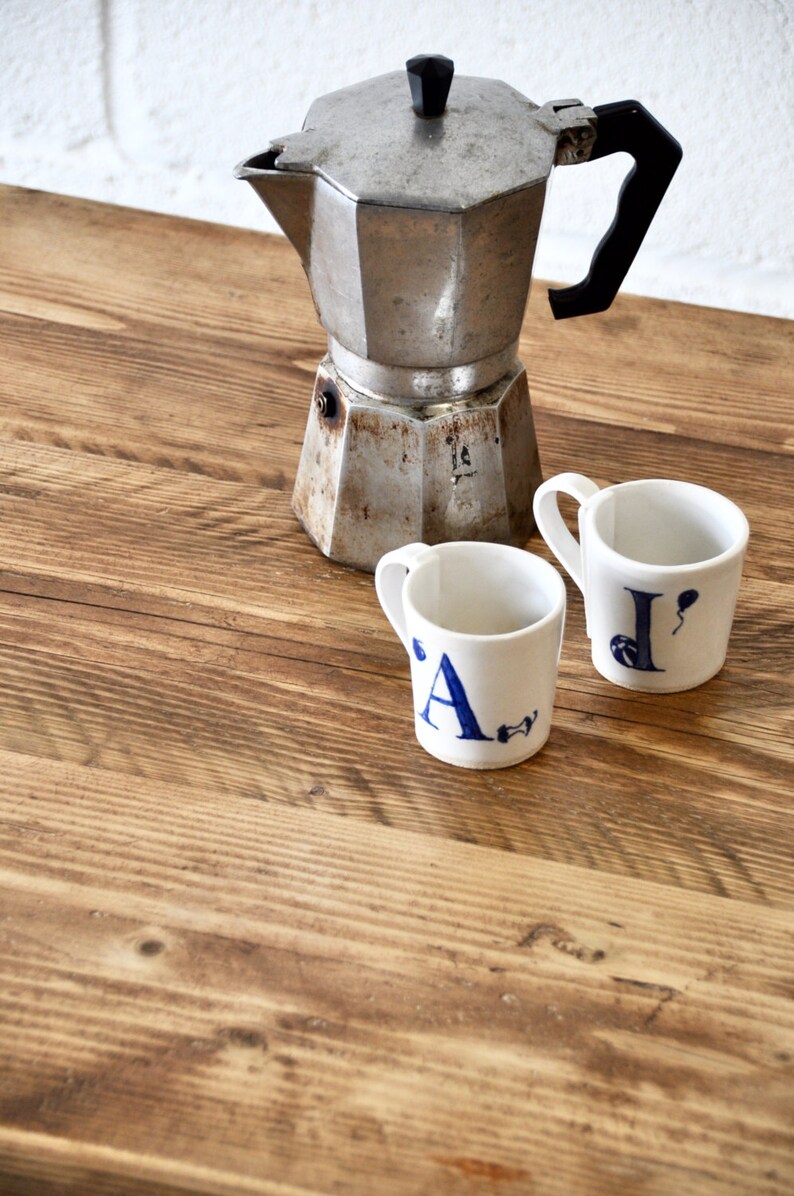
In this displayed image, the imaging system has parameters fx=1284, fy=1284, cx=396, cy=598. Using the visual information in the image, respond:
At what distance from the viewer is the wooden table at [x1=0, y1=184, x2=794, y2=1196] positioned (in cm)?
45

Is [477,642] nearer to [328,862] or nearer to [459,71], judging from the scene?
[328,862]

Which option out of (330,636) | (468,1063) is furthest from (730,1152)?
(330,636)

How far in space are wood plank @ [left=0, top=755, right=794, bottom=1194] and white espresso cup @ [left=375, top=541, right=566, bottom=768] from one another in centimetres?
6

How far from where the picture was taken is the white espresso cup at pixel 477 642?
562 millimetres

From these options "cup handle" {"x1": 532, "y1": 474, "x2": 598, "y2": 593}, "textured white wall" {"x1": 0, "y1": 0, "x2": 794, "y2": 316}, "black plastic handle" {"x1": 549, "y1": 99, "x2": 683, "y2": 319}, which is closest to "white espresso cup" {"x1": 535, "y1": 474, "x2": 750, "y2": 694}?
"cup handle" {"x1": 532, "y1": 474, "x2": 598, "y2": 593}

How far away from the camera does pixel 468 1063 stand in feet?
1.54

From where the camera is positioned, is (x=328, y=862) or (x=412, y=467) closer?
(x=328, y=862)

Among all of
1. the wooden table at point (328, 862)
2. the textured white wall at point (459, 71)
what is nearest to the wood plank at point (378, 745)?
the wooden table at point (328, 862)

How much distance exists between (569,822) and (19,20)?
2.87 ft

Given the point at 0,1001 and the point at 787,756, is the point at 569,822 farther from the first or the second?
the point at 0,1001

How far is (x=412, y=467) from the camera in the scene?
0.67 m

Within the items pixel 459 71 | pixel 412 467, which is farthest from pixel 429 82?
pixel 459 71

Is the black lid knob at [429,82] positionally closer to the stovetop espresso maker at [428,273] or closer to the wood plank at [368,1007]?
the stovetop espresso maker at [428,273]

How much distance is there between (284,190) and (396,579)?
0.63ft
